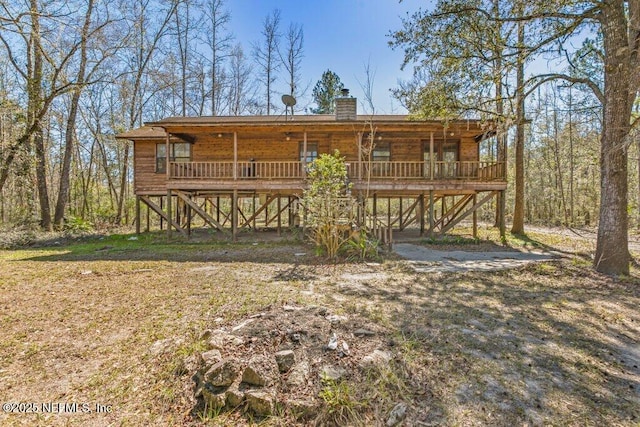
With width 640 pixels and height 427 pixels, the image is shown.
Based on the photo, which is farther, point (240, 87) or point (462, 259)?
point (240, 87)

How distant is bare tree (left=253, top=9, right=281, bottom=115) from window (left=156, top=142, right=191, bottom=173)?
43.1 ft

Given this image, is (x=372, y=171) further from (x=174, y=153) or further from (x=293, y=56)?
(x=293, y=56)

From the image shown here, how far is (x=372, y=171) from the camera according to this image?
13.7 m

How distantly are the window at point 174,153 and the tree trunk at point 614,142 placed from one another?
15.2m

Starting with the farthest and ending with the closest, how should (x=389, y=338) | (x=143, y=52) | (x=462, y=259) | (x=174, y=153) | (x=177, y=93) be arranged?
(x=177, y=93), (x=143, y=52), (x=174, y=153), (x=462, y=259), (x=389, y=338)

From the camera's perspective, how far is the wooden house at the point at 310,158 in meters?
12.8

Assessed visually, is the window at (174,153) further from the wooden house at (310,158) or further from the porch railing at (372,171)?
the porch railing at (372,171)

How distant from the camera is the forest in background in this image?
8.52 meters

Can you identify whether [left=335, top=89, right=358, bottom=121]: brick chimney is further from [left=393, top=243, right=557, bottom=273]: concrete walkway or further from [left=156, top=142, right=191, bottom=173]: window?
[left=156, top=142, right=191, bottom=173]: window

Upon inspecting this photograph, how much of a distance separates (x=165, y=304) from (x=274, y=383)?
118 inches

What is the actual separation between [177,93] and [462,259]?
941 inches

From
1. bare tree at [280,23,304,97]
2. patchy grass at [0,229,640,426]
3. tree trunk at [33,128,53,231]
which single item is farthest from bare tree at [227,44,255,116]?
patchy grass at [0,229,640,426]

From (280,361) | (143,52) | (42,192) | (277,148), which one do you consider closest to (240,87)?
(143,52)

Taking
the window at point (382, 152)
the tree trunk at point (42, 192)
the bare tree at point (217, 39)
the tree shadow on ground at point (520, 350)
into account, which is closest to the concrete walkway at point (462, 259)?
the tree shadow on ground at point (520, 350)
